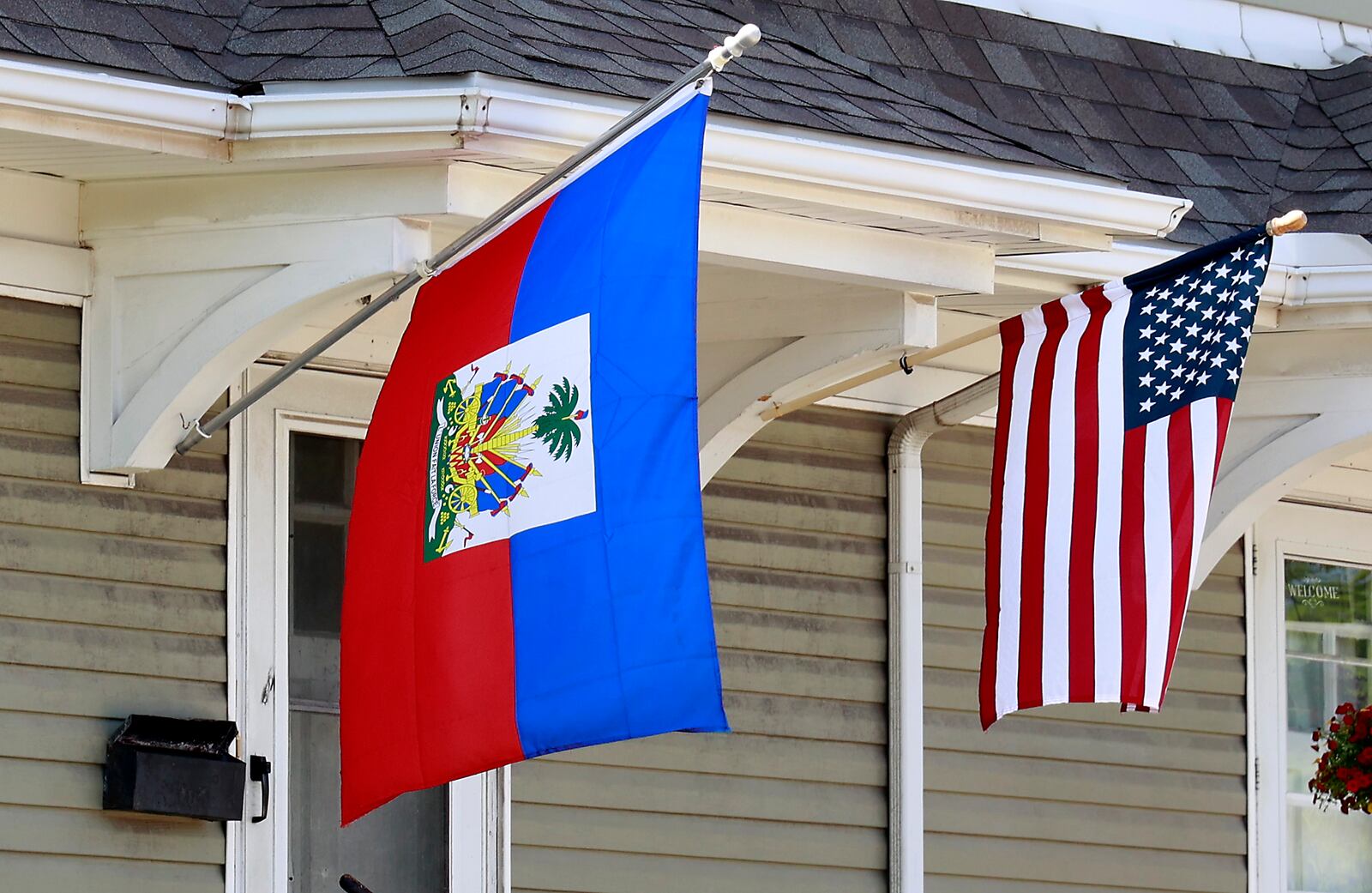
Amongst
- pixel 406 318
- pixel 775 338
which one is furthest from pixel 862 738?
pixel 406 318

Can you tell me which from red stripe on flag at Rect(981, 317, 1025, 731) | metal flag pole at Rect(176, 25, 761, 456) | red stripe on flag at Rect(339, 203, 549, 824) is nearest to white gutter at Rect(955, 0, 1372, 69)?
red stripe on flag at Rect(981, 317, 1025, 731)

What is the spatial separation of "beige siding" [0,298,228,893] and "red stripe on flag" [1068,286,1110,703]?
2.21m

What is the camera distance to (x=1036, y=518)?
21.1 feet

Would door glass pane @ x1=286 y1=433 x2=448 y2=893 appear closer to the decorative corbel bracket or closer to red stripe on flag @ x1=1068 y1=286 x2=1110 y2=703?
the decorative corbel bracket

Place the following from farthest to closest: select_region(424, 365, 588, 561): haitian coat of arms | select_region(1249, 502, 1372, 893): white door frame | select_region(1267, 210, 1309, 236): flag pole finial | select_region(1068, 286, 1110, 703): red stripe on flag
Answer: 1. select_region(1249, 502, 1372, 893): white door frame
2. select_region(1068, 286, 1110, 703): red stripe on flag
3. select_region(1267, 210, 1309, 236): flag pole finial
4. select_region(424, 365, 588, 561): haitian coat of arms

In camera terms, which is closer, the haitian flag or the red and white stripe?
the haitian flag

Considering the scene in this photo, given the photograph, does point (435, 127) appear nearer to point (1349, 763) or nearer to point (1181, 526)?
point (1181, 526)

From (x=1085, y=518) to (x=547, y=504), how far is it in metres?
1.87

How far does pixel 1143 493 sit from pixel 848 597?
4.78 ft

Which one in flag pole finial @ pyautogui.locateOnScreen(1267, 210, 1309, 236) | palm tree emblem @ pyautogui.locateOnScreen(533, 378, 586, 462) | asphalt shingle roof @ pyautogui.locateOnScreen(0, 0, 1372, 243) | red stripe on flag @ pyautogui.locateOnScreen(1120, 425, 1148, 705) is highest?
asphalt shingle roof @ pyautogui.locateOnScreen(0, 0, 1372, 243)

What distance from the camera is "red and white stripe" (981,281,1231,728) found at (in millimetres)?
6148

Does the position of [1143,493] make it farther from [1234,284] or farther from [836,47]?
[836,47]

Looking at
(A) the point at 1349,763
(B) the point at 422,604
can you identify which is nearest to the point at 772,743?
(A) the point at 1349,763

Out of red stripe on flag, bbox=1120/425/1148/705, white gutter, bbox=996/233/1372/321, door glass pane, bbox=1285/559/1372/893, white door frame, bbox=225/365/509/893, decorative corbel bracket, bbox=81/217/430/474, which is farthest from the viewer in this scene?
door glass pane, bbox=1285/559/1372/893
